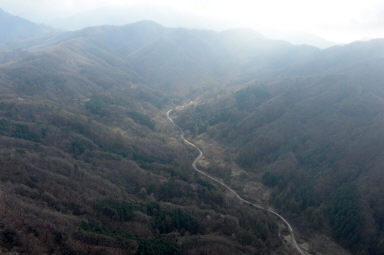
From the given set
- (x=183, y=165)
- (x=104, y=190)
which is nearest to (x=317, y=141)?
(x=183, y=165)

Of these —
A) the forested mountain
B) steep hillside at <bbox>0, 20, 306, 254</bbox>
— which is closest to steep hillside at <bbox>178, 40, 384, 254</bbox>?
the forested mountain

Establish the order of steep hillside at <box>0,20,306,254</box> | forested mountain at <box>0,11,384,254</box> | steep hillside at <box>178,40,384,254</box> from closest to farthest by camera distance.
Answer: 1. steep hillside at <box>0,20,306,254</box>
2. forested mountain at <box>0,11,384,254</box>
3. steep hillside at <box>178,40,384,254</box>

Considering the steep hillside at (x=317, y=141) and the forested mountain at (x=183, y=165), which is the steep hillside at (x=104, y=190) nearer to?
the forested mountain at (x=183, y=165)

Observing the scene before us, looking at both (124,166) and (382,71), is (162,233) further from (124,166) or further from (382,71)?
(382,71)

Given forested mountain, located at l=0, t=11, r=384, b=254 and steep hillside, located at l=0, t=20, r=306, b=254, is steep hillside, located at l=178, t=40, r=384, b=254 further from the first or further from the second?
steep hillside, located at l=0, t=20, r=306, b=254

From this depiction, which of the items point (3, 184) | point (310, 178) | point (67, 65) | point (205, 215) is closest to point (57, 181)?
point (3, 184)

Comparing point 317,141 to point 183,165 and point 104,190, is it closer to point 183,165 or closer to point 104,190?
point 183,165

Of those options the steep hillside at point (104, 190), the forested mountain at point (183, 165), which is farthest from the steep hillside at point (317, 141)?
the steep hillside at point (104, 190)

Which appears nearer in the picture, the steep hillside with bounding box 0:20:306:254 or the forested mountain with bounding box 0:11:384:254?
the steep hillside with bounding box 0:20:306:254
